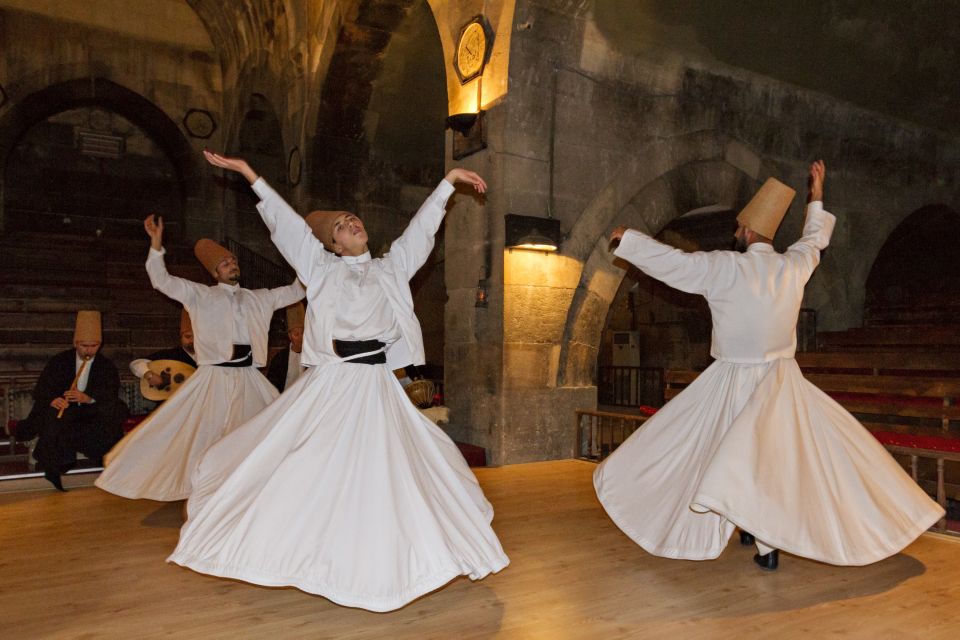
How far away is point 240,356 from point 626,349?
35.9 ft

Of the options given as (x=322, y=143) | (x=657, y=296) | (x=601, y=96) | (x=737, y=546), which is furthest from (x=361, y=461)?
(x=657, y=296)

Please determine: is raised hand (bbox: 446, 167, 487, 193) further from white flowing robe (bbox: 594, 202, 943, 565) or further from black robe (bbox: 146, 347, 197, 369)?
black robe (bbox: 146, 347, 197, 369)

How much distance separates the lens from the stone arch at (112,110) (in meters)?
12.2

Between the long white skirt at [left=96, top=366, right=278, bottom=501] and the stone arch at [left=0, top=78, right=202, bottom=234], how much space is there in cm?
1009

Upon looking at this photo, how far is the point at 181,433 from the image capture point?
4.58m

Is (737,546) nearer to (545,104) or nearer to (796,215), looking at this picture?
(545,104)

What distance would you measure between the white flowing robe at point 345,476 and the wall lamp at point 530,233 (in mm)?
3038

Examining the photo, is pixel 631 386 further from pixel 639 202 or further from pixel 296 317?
pixel 296 317

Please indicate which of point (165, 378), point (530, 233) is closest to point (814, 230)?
point (530, 233)

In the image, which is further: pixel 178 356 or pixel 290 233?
pixel 178 356

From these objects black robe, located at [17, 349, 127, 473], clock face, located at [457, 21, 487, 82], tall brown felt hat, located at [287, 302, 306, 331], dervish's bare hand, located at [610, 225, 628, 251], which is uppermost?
clock face, located at [457, 21, 487, 82]

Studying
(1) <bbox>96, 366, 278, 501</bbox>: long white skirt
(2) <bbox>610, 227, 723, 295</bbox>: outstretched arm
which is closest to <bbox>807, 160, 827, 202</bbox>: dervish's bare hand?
(2) <bbox>610, 227, 723, 295</bbox>: outstretched arm

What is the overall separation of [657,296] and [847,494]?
35.7ft

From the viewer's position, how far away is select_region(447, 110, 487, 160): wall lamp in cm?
658
